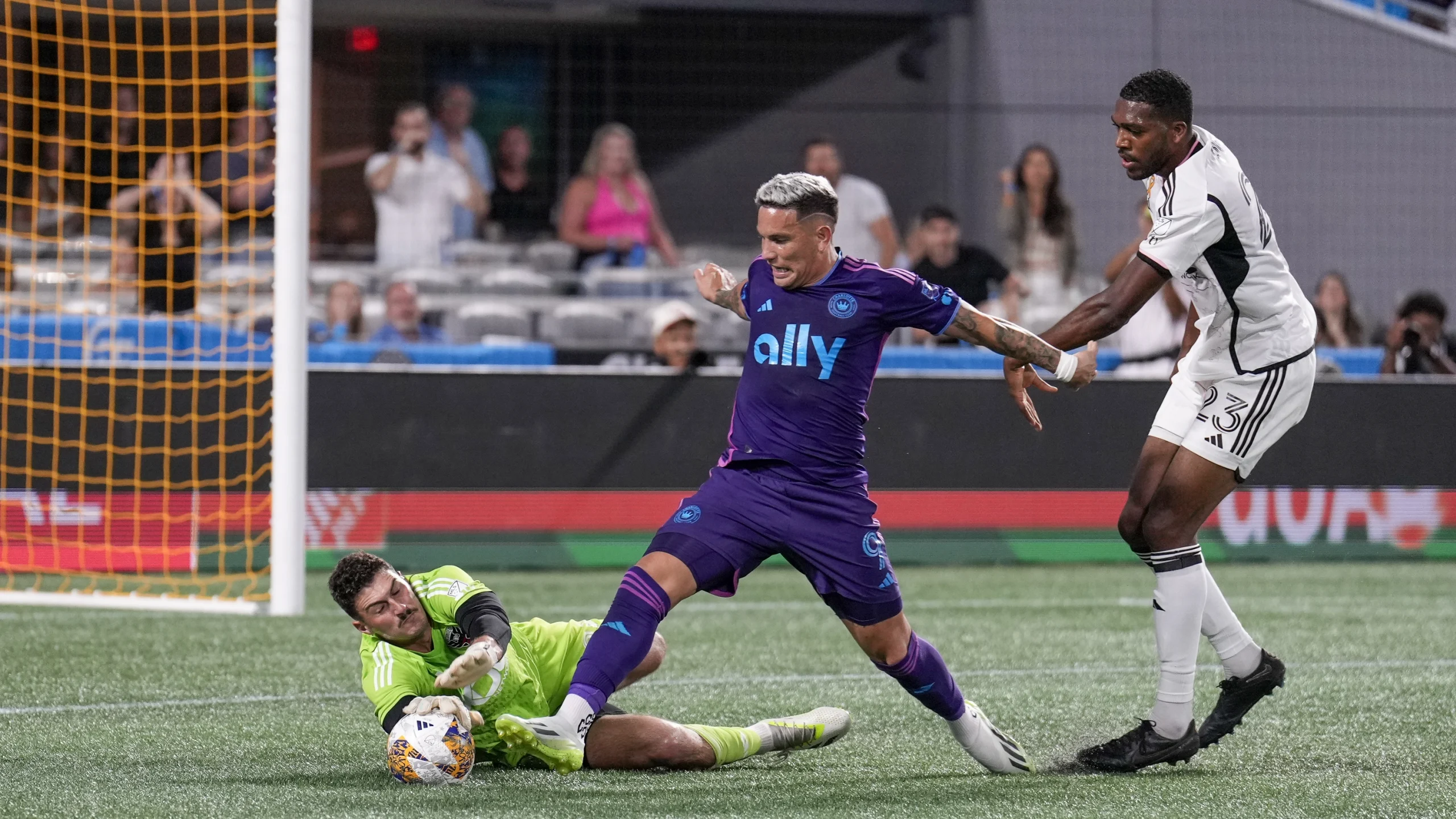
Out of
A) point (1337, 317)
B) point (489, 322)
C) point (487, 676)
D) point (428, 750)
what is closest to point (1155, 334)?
point (1337, 317)

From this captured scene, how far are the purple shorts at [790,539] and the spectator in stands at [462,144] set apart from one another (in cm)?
962

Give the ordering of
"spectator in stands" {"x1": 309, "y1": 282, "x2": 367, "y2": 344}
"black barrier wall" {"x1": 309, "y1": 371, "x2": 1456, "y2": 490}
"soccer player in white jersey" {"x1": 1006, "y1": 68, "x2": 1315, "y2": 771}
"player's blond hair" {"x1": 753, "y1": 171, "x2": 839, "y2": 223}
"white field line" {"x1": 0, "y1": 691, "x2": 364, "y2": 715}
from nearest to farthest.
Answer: "player's blond hair" {"x1": 753, "y1": 171, "x2": 839, "y2": 223}
"soccer player in white jersey" {"x1": 1006, "y1": 68, "x2": 1315, "y2": 771}
"white field line" {"x1": 0, "y1": 691, "x2": 364, "y2": 715}
"black barrier wall" {"x1": 309, "y1": 371, "x2": 1456, "y2": 490}
"spectator in stands" {"x1": 309, "y1": 282, "x2": 367, "y2": 344}

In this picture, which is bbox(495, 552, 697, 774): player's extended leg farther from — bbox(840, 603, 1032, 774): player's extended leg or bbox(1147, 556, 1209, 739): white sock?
bbox(1147, 556, 1209, 739): white sock

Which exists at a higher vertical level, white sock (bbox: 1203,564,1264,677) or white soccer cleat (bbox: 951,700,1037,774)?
white sock (bbox: 1203,564,1264,677)

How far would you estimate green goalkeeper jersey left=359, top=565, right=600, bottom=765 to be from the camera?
193 inches

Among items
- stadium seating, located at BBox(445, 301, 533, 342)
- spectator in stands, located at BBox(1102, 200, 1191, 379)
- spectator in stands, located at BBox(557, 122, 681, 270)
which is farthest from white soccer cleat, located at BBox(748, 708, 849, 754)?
spectator in stands, located at BBox(557, 122, 681, 270)

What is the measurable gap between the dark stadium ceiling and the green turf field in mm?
7375

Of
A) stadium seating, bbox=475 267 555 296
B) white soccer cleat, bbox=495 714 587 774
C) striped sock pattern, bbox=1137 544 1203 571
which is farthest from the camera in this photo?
stadium seating, bbox=475 267 555 296

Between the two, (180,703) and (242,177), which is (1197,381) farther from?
(242,177)

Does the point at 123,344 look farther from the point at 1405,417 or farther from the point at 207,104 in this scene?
the point at 1405,417

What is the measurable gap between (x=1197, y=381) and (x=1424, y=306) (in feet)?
25.7

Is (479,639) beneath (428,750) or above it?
above

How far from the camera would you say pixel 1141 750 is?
195 inches

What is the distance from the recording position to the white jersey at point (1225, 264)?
4.81 meters
